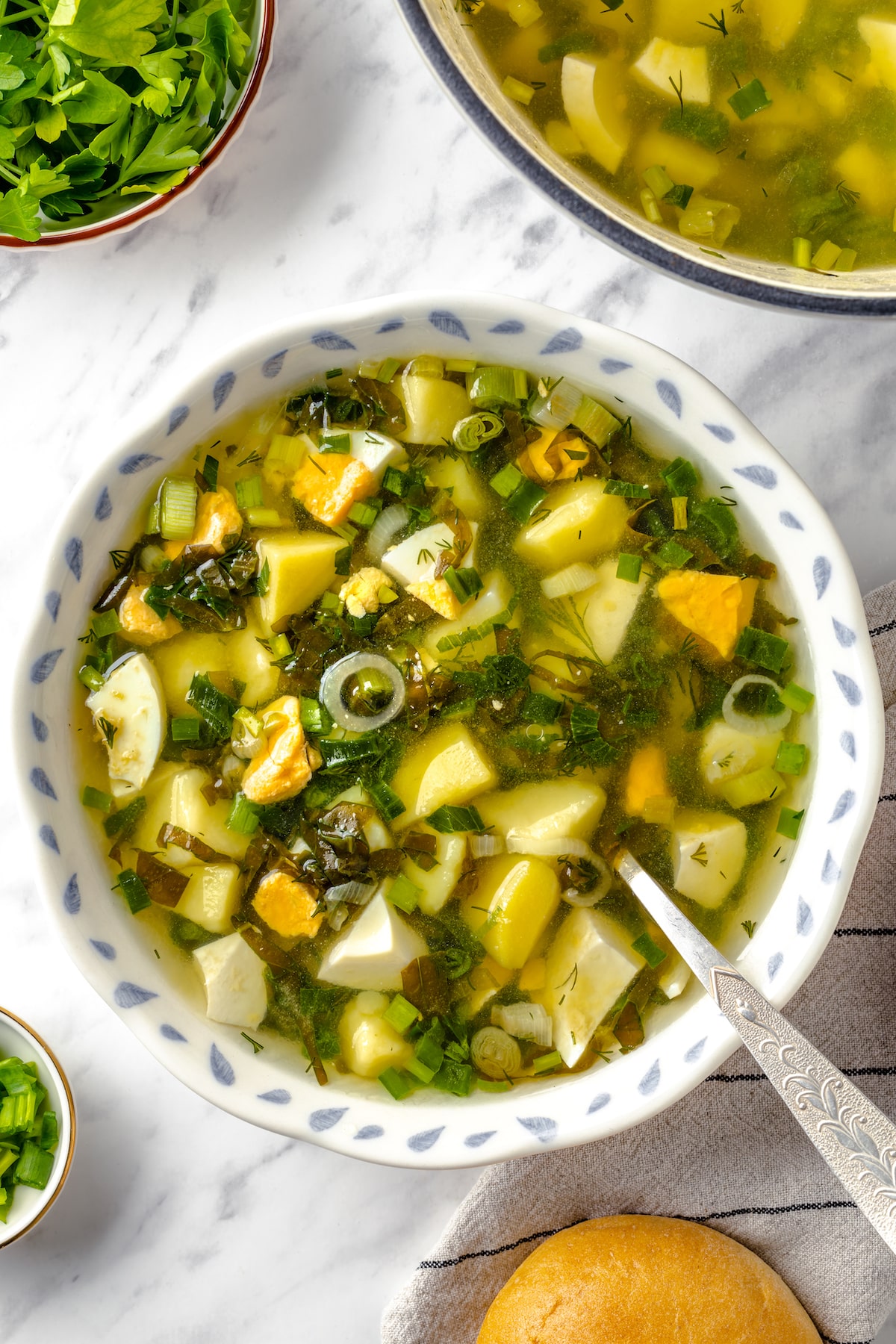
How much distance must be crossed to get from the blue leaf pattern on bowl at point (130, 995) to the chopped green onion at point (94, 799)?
36 cm

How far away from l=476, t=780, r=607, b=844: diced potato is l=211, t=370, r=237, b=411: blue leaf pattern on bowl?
3.12ft

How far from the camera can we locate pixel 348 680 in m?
2.30

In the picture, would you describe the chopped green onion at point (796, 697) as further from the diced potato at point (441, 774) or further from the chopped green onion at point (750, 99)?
the chopped green onion at point (750, 99)

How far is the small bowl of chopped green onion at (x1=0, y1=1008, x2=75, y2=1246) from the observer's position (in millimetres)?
2479

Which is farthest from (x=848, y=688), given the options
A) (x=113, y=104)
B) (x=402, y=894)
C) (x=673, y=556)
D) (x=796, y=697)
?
(x=113, y=104)

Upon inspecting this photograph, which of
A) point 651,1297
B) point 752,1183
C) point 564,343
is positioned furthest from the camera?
point 752,1183

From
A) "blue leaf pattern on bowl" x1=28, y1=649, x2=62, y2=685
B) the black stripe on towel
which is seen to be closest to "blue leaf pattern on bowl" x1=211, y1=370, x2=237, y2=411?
"blue leaf pattern on bowl" x1=28, y1=649, x2=62, y2=685

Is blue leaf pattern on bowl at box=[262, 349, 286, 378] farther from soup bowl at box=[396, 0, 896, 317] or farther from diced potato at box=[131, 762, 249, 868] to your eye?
→ diced potato at box=[131, 762, 249, 868]

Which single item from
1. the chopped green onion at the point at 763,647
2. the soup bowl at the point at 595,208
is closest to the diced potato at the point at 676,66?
the soup bowl at the point at 595,208

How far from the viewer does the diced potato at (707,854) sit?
2.32 m

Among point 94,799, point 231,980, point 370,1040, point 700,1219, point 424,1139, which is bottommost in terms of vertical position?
point 700,1219

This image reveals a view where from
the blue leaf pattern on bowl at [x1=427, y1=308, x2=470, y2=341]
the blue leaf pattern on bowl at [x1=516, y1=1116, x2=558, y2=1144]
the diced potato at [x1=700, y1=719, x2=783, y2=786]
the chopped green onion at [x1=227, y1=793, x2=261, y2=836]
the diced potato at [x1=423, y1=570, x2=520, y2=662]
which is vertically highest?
the blue leaf pattern on bowl at [x1=427, y1=308, x2=470, y2=341]

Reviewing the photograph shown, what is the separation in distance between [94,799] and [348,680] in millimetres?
578

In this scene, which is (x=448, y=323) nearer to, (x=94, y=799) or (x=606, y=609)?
(x=606, y=609)
